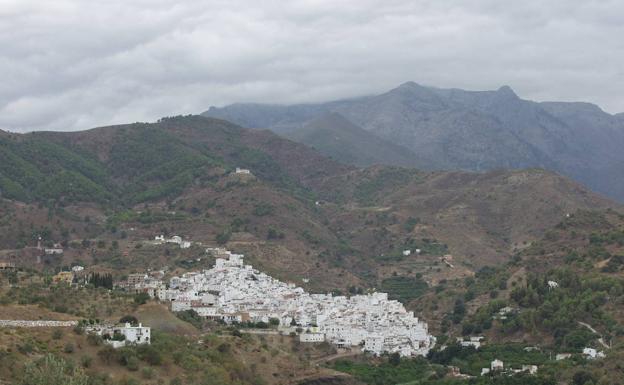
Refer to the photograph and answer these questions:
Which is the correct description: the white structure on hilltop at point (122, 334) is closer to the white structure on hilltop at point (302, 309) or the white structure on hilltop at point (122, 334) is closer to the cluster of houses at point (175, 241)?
the white structure on hilltop at point (302, 309)

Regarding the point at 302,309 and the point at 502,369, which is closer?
the point at 502,369

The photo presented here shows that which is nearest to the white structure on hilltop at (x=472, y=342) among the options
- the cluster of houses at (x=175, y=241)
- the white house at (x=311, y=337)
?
the white house at (x=311, y=337)

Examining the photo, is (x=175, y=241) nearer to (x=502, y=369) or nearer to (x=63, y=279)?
(x=63, y=279)

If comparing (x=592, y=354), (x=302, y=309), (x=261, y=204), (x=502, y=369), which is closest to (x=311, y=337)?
(x=302, y=309)

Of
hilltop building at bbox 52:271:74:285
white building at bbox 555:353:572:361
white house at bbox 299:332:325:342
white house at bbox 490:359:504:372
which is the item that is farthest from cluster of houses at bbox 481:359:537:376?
hilltop building at bbox 52:271:74:285

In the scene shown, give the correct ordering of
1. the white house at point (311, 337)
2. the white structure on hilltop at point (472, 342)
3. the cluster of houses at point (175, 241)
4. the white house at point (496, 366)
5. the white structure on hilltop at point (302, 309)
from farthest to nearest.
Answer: the cluster of houses at point (175, 241)
the white structure on hilltop at point (302, 309)
the white house at point (311, 337)
the white structure on hilltop at point (472, 342)
the white house at point (496, 366)

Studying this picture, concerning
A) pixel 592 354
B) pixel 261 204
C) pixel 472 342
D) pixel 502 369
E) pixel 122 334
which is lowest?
pixel 472 342

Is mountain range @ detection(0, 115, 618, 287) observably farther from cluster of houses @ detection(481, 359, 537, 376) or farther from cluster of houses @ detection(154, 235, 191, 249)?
cluster of houses @ detection(481, 359, 537, 376)

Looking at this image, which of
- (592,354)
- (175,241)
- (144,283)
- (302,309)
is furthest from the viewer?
(175,241)
